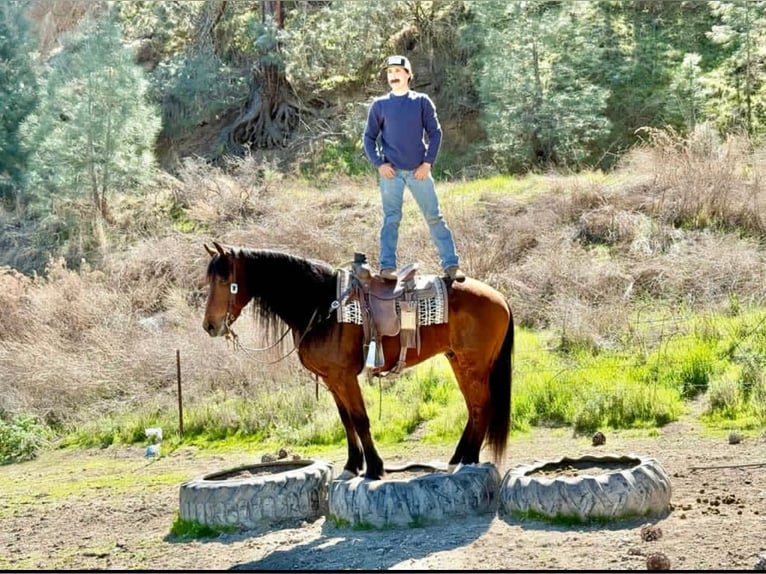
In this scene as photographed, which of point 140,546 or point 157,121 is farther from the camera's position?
point 157,121

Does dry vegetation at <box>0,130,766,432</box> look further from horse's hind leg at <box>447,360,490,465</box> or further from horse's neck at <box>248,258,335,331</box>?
horse's hind leg at <box>447,360,490,465</box>

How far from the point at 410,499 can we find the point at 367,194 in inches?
644

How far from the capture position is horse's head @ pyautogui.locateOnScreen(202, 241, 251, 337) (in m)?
8.07

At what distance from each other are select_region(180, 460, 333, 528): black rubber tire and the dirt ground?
0.39 ft

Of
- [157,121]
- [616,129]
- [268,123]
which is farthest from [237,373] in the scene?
[268,123]

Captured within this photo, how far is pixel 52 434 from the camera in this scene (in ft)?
48.4

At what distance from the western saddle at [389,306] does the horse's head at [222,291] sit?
0.90 m

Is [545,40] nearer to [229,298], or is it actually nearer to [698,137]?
[698,137]

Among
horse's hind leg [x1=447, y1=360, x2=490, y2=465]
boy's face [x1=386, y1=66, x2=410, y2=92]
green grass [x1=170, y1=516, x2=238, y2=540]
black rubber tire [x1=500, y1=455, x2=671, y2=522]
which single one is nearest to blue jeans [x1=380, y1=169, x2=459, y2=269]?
boy's face [x1=386, y1=66, x2=410, y2=92]

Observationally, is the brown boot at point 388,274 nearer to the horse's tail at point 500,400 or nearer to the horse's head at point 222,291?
the horse's tail at point 500,400

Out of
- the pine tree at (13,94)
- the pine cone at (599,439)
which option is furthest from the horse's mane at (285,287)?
the pine tree at (13,94)

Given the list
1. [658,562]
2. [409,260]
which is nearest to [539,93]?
[409,260]

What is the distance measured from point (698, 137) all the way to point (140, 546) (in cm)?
1498

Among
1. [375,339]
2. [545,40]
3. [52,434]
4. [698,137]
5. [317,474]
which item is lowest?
[52,434]
